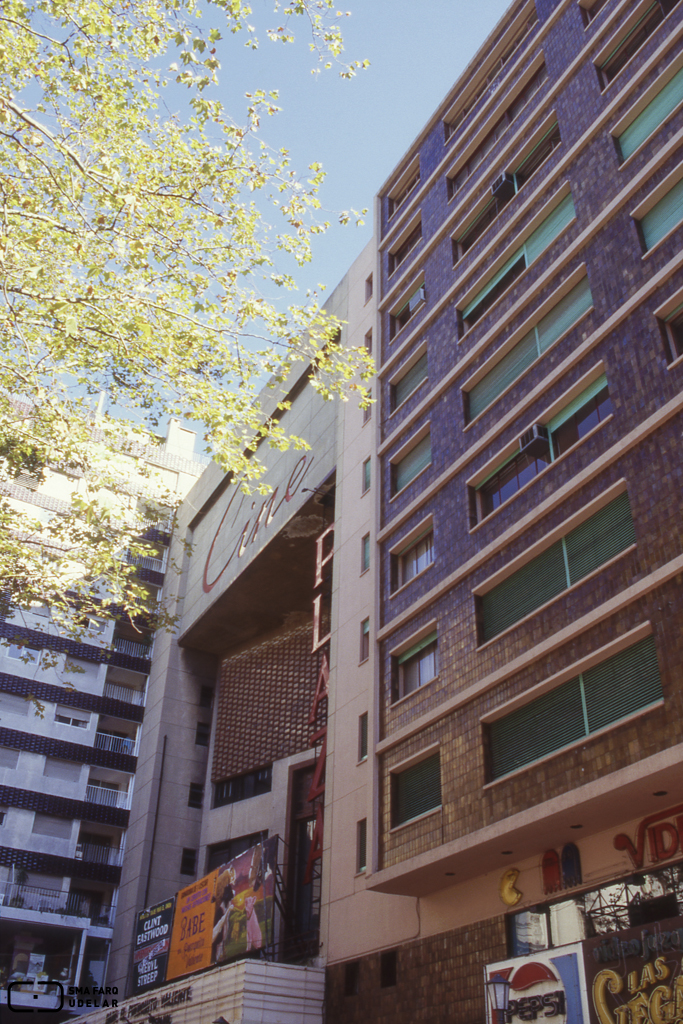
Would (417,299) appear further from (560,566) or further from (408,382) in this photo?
(560,566)

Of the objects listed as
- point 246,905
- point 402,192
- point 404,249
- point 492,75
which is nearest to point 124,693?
point 246,905

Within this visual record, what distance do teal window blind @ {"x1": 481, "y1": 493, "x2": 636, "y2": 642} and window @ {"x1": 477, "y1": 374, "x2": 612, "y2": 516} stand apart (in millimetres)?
1807

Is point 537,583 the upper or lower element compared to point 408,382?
lower

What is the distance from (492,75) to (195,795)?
28.9 meters

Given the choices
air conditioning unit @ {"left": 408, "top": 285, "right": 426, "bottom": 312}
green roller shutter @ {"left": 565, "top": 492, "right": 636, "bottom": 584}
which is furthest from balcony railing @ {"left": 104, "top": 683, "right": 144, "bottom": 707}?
green roller shutter @ {"left": 565, "top": 492, "right": 636, "bottom": 584}

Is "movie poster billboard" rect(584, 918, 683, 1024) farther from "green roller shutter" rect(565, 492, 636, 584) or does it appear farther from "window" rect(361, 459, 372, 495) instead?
"window" rect(361, 459, 372, 495)

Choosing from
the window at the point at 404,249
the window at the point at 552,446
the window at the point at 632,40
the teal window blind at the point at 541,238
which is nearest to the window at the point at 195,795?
the window at the point at 404,249

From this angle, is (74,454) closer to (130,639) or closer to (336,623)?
(336,623)

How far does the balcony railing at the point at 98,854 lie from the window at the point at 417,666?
77.8 ft

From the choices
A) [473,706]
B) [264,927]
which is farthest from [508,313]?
[264,927]

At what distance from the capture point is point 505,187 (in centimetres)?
2208

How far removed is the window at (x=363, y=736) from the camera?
22.6m

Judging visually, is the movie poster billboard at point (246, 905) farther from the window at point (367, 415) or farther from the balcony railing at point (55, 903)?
the balcony railing at point (55, 903)

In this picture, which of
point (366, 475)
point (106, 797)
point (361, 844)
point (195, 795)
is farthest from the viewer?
point (106, 797)
